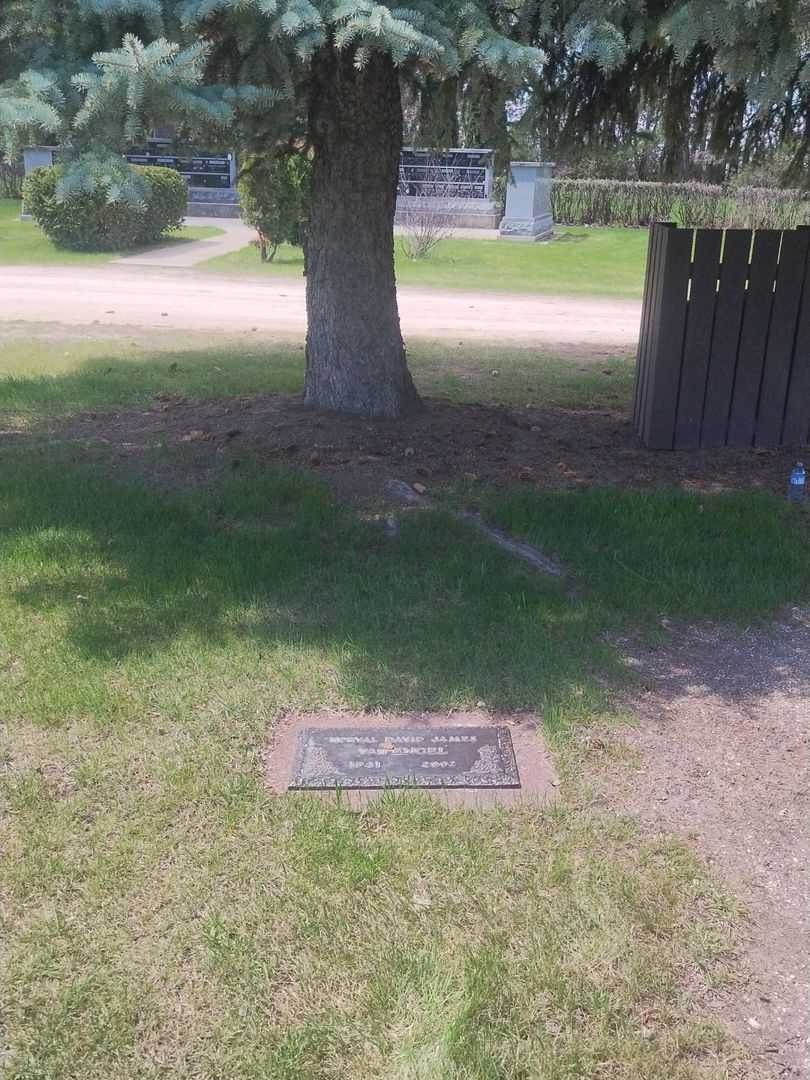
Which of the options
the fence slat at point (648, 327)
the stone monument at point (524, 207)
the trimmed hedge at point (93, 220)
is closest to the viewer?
the fence slat at point (648, 327)

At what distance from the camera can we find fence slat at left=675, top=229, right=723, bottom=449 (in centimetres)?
661

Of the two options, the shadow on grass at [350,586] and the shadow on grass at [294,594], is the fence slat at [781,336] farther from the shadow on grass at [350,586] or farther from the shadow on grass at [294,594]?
the shadow on grass at [294,594]

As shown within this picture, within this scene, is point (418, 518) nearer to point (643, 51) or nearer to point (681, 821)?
point (681, 821)

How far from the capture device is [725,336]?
6.81 metres

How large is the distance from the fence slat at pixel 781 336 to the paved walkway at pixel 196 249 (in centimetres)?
1510

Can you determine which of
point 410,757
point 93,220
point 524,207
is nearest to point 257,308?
point 93,220

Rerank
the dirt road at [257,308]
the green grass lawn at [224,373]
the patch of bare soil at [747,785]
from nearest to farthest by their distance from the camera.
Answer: the patch of bare soil at [747,785] < the green grass lawn at [224,373] < the dirt road at [257,308]

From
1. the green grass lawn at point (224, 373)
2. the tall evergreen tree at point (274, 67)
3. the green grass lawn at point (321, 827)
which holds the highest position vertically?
the tall evergreen tree at point (274, 67)

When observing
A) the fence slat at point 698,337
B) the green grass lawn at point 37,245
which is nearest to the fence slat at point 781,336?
the fence slat at point 698,337

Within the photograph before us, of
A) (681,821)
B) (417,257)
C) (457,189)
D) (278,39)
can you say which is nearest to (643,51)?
(278,39)

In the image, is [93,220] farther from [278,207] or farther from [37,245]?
[278,207]

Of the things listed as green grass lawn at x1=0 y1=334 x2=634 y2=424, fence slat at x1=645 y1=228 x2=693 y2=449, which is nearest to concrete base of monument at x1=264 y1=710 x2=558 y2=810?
fence slat at x1=645 y1=228 x2=693 y2=449

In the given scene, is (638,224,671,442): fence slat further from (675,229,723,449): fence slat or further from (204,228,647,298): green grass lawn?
(204,228,647,298): green grass lawn

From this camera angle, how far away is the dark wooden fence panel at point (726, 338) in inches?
262
